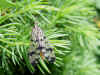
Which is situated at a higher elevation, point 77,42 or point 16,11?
point 16,11

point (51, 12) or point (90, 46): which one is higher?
point (51, 12)

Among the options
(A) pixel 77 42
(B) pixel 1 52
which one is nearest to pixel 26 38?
(B) pixel 1 52

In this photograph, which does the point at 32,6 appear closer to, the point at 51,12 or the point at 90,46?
the point at 51,12

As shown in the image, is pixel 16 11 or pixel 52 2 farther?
pixel 52 2

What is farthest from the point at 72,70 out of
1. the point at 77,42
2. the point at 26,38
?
the point at 26,38

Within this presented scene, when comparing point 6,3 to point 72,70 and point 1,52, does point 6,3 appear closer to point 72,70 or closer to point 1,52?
point 1,52

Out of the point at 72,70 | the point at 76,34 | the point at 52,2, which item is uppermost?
the point at 52,2
